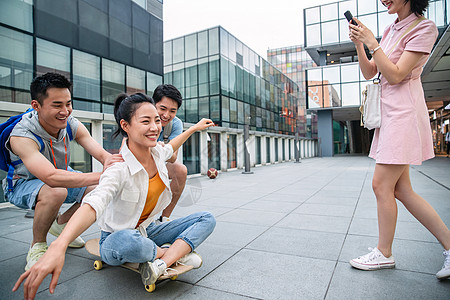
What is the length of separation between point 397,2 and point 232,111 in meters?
21.5

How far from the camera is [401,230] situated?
3318mm

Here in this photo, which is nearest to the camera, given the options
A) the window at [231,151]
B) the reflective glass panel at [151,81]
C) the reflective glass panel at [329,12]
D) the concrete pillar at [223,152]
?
the concrete pillar at [223,152]

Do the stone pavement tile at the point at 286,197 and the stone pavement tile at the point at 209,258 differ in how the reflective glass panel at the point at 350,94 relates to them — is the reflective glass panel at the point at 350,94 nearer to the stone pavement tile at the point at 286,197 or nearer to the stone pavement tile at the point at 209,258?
the stone pavement tile at the point at 286,197

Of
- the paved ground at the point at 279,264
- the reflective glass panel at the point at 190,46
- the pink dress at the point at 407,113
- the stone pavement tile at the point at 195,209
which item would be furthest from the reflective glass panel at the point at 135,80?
the pink dress at the point at 407,113

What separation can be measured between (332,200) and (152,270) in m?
4.31

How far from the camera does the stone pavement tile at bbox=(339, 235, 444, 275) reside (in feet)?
7.45

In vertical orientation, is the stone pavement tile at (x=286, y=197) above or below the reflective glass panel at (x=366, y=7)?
below

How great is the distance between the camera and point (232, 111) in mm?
23484

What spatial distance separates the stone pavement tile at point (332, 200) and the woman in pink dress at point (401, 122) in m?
2.82

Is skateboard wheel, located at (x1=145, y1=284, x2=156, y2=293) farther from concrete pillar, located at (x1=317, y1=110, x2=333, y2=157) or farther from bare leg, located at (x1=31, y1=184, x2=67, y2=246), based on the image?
concrete pillar, located at (x1=317, y1=110, x2=333, y2=157)

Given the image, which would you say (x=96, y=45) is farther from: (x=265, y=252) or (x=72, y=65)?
(x=265, y=252)

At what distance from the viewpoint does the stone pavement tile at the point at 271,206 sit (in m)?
4.66

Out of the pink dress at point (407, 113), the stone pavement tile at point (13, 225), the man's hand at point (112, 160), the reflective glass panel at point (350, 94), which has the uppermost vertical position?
the reflective glass panel at point (350, 94)

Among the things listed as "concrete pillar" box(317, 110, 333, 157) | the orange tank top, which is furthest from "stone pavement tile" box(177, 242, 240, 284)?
"concrete pillar" box(317, 110, 333, 157)
